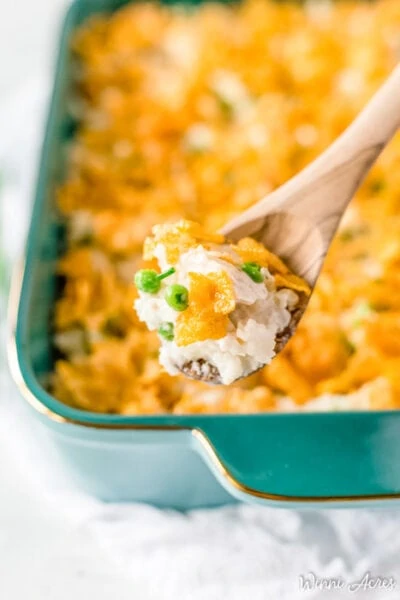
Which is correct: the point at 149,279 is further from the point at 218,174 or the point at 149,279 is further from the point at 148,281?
the point at 218,174

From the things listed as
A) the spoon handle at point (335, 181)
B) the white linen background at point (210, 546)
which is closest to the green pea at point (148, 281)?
the spoon handle at point (335, 181)

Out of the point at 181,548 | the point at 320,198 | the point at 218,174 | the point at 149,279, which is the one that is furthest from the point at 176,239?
the point at 218,174

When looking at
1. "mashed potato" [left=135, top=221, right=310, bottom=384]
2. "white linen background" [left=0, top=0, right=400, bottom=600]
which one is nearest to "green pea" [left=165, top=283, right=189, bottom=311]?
"mashed potato" [left=135, top=221, right=310, bottom=384]

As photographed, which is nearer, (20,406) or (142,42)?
(20,406)

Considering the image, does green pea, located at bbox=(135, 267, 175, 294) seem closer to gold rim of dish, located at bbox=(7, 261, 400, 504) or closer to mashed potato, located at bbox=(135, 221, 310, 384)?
mashed potato, located at bbox=(135, 221, 310, 384)

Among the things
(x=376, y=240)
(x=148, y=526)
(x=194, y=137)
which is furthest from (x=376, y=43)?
(x=148, y=526)

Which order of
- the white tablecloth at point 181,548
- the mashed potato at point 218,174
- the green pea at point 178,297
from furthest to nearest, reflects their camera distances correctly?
1. the mashed potato at point 218,174
2. the white tablecloth at point 181,548
3. the green pea at point 178,297

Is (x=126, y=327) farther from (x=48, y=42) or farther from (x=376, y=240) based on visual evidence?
(x=48, y=42)

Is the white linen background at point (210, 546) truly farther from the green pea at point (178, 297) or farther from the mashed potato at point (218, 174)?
the green pea at point (178, 297)
